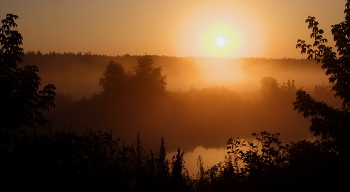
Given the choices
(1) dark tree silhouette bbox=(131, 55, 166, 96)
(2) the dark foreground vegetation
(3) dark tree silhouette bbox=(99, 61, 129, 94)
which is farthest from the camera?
(3) dark tree silhouette bbox=(99, 61, 129, 94)

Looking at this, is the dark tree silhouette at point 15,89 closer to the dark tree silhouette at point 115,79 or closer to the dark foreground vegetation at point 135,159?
the dark foreground vegetation at point 135,159

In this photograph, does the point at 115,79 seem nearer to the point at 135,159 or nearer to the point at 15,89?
Result: the point at 15,89

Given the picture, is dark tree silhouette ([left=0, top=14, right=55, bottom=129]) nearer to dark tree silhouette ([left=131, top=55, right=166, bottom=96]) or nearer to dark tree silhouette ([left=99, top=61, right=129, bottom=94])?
dark tree silhouette ([left=131, top=55, right=166, bottom=96])

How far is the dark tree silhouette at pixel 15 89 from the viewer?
9.68 metres

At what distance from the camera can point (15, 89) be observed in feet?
33.5

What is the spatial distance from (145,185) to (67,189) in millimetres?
1578

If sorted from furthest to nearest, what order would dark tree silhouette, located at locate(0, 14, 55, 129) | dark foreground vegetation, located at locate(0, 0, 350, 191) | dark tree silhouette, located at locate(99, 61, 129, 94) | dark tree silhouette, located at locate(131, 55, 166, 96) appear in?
dark tree silhouette, located at locate(99, 61, 129, 94)
dark tree silhouette, located at locate(131, 55, 166, 96)
dark tree silhouette, located at locate(0, 14, 55, 129)
dark foreground vegetation, located at locate(0, 0, 350, 191)

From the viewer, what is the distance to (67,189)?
6801 millimetres

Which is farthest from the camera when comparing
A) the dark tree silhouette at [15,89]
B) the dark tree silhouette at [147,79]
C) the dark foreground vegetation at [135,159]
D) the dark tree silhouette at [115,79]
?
the dark tree silhouette at [115,79]

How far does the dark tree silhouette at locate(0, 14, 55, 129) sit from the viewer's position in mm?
9683

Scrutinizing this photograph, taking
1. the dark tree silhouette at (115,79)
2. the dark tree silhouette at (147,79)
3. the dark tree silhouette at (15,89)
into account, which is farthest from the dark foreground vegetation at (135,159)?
the dark tree silhouette at (115,79)

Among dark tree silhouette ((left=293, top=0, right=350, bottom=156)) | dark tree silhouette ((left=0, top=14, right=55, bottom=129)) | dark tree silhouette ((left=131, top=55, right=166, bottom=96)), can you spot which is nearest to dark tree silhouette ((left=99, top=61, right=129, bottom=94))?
dark tree silhouette ((left=131, top=55, right=166, bottom=96))

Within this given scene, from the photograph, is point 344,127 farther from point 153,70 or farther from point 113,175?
point 153,70

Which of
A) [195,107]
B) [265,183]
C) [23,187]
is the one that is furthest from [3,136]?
[195,107]
